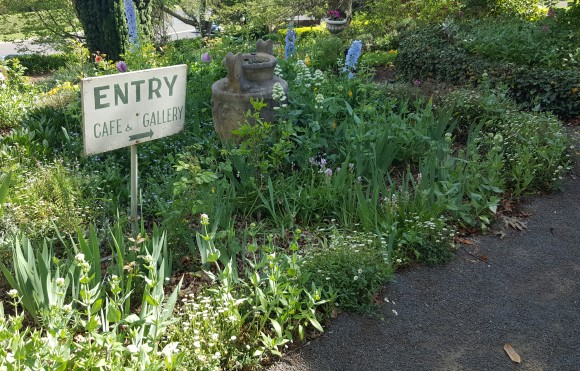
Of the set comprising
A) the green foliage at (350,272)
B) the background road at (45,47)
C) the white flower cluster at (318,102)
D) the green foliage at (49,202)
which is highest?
the white flower cluster at (318,102)

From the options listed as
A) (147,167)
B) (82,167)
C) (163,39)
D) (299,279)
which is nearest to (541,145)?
(299,279)

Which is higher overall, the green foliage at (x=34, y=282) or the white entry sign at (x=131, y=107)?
the white entry sign at (x=131, y=107)

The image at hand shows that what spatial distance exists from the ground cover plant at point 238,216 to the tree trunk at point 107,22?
3.13 metres

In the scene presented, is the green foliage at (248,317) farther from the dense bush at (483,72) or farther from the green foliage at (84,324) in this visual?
the dense bush at (483,72)

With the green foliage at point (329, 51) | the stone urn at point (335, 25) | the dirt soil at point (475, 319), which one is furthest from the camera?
the stone urn at point (335, 25)

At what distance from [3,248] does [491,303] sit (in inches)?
108

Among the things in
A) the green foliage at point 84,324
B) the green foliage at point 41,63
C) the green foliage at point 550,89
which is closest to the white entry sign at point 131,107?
the green foliage at point 84,324

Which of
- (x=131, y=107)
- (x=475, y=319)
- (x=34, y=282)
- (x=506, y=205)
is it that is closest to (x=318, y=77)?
(x=506, y=205)

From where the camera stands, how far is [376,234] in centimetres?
343

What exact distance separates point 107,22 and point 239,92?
5.70 m

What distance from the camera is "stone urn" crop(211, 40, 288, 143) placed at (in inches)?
185

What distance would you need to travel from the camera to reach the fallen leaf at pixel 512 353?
2666 mm

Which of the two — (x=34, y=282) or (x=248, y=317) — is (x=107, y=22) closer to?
(x=34, y=282)

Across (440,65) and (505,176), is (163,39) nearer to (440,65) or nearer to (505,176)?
(440,65)
